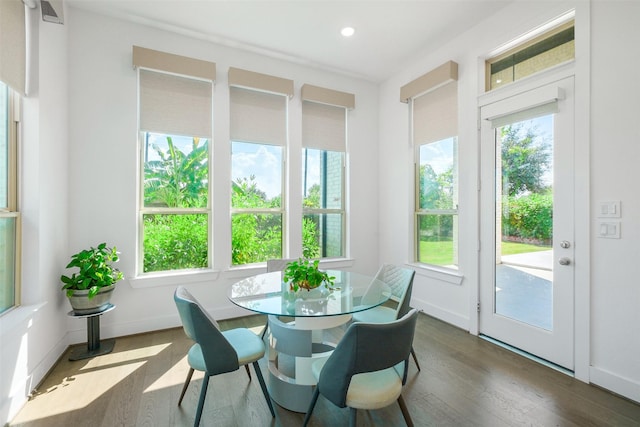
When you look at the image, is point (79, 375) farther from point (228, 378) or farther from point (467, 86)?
point (467, 86)

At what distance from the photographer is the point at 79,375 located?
8.05ft

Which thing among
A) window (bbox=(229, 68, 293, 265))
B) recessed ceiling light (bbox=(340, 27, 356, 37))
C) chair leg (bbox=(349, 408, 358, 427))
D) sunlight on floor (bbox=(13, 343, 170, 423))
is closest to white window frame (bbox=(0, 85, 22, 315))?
sunlight on floor (bbox=(13, 343, 170, 423))

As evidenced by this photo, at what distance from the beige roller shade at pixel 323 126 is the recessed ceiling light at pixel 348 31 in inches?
40.7

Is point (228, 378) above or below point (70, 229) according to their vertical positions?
below

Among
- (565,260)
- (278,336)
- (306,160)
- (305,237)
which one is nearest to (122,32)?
(306,160)

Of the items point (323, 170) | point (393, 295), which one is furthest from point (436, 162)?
point (393, 295)

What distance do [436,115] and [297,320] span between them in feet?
10.2

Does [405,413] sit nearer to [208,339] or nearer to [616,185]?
[208,339]

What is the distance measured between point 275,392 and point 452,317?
2.36m

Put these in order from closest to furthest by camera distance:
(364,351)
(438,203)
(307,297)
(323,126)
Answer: (364,351)
(307,297)
(438,203)
(323,126)

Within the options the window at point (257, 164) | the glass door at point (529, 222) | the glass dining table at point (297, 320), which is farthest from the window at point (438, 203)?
the window at point (257, 164)

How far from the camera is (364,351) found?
4.63 feet

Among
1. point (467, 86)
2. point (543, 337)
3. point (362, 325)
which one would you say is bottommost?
point (543, 337)

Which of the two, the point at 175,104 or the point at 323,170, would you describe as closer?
the point at 175,104
